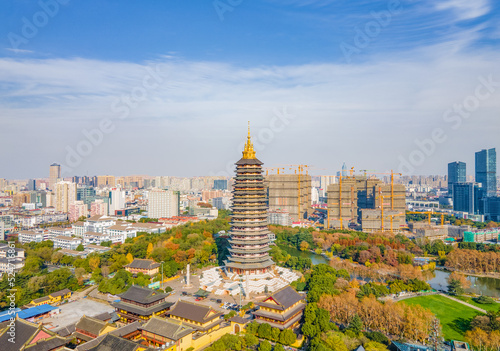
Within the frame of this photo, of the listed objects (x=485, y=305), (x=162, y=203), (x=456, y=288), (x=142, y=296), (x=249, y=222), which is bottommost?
(x=485, y=305)

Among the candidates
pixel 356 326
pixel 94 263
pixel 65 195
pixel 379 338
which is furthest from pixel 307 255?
pixel 65 195

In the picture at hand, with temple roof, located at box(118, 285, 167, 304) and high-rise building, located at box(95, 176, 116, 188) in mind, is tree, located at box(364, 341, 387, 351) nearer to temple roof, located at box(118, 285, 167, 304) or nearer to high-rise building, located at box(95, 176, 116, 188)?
temple roof, located at box(118, 285, 167, 304)

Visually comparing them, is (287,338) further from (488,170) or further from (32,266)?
(488,170)

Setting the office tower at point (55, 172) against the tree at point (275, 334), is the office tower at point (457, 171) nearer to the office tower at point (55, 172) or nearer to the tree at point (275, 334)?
the tree at point (275, 334)

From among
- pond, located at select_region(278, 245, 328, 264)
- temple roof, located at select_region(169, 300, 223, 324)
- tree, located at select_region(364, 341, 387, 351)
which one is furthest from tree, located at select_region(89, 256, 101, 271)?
tree, located at select_region(364, 341, 387, 351)

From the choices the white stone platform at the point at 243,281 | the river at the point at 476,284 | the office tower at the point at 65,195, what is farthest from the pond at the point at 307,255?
the office tower at the point at 65,195

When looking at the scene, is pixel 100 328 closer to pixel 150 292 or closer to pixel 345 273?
pixel 150 292
